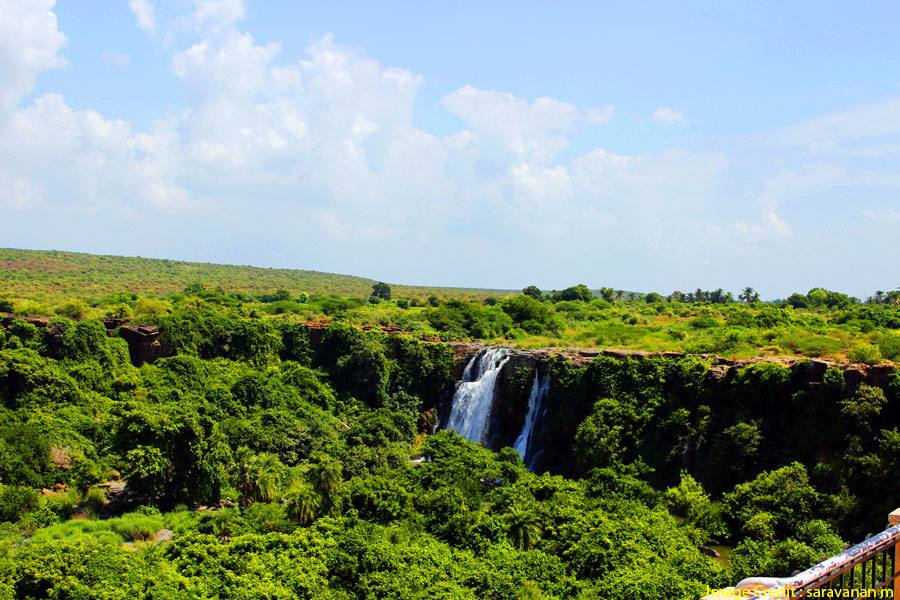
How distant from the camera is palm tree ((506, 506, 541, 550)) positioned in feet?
79.7

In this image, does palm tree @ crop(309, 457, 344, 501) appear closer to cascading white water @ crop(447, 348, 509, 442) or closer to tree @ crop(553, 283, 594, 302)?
cascading white water @ crop(447, 348, 509, 442)

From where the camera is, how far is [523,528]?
2458cm

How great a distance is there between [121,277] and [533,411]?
3230 inches

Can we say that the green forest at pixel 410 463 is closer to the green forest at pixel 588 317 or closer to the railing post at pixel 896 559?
the green forest at pixel 588 317

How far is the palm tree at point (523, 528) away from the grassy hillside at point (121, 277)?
5723 centimetres

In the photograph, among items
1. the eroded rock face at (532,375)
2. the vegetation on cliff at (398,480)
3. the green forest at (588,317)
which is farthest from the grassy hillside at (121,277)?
the eroded rock face at (532,375)

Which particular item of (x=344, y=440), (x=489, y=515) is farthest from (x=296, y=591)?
(x=344, y=440)

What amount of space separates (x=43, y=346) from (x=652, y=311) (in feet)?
160

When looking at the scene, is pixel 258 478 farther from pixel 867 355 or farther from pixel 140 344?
pixel 867 355

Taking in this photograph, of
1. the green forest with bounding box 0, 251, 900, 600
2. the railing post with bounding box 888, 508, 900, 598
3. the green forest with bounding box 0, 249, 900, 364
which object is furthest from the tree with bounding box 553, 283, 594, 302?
the railing post with bounding box 888, 508, 900, 598

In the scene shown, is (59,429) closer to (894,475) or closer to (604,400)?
(604,400)

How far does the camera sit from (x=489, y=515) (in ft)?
84.4

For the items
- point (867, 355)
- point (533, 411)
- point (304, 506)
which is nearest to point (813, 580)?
point (304, 506)

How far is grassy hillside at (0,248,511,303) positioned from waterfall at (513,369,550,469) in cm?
4961
